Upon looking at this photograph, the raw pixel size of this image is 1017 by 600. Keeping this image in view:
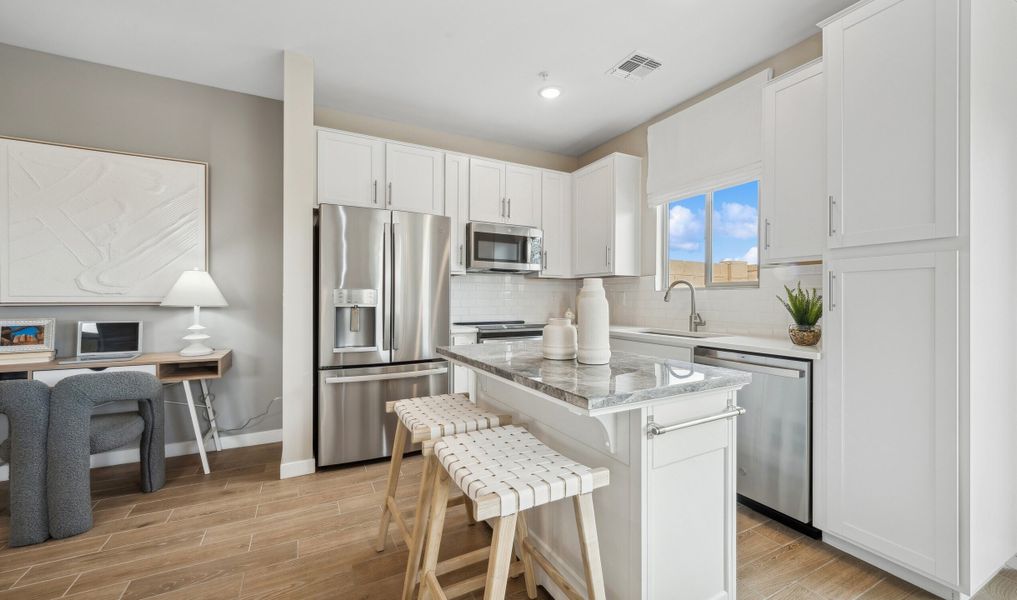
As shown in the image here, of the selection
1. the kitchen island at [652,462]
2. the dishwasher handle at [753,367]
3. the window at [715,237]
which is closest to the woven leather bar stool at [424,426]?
the kitchen island at [652,462]

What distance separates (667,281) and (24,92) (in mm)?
4821

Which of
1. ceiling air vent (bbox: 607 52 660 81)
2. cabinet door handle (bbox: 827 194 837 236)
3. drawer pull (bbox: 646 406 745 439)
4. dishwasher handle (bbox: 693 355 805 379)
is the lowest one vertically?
drawer pull (bbox: 646 406 745 439)

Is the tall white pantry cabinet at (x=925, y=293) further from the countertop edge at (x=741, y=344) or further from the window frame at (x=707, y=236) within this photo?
the window frame at (x=707, y=236)

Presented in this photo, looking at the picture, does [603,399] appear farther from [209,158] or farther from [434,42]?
[209,158]

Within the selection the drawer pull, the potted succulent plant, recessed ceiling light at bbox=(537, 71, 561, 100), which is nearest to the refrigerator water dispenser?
recessed ceiling light at bbox=(537, 71, 561, 100)

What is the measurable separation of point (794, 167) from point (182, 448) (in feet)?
15.0

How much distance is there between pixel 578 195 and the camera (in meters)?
4.26

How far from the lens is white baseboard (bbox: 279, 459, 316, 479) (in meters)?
2.79

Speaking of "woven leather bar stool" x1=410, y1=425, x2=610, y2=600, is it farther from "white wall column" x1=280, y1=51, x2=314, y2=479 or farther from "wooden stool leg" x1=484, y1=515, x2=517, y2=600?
"white wall column" x1=280, y1=51, x2=314, y2=479

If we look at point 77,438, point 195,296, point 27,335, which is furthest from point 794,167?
point 27,335

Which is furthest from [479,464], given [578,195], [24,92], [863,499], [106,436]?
[24,92]

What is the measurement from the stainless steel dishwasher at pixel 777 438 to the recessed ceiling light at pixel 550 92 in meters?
2.25

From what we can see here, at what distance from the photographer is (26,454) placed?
1971 mm

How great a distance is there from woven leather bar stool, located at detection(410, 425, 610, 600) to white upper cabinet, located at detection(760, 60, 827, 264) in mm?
1892
